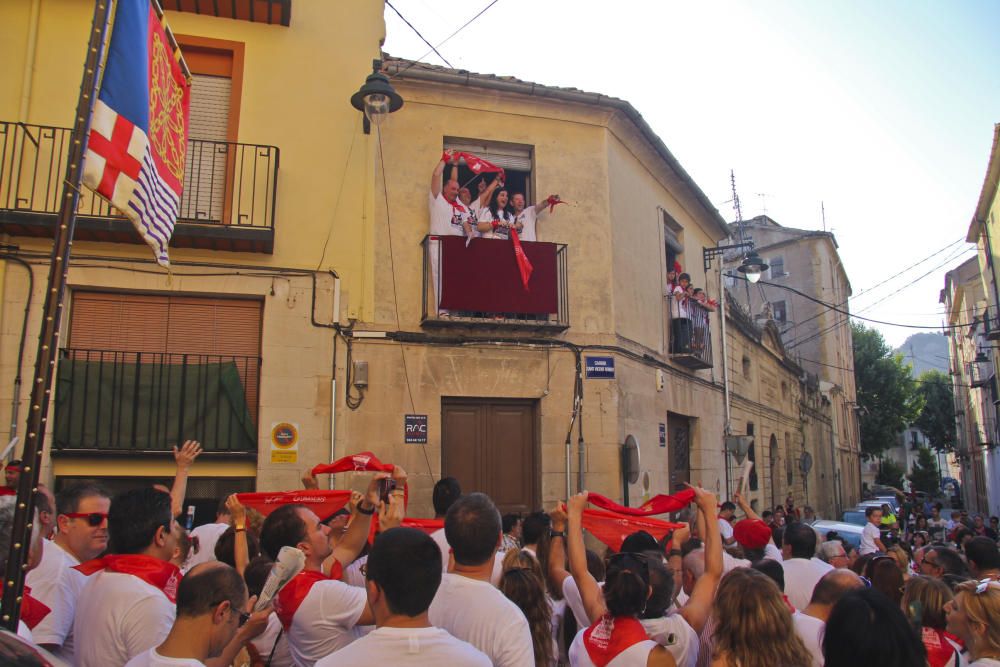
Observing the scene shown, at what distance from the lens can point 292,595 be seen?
3.26m

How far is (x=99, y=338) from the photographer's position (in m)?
9.16

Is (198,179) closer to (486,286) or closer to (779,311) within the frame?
(486,286)

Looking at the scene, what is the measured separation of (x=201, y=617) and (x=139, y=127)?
2844 millimetres

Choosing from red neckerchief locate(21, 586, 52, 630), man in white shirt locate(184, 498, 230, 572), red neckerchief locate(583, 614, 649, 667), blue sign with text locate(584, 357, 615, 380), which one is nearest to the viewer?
red neckerchief locate(583, 614, 649, 667)

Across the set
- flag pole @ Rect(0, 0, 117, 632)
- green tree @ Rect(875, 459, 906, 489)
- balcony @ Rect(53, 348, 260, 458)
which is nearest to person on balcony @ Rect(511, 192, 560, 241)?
balcony @ Rect(53, 348, 260, 458)

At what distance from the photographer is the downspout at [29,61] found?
29.9ft

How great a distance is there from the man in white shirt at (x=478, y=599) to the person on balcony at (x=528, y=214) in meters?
7.89

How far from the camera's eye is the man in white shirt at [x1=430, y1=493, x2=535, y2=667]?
293 cm

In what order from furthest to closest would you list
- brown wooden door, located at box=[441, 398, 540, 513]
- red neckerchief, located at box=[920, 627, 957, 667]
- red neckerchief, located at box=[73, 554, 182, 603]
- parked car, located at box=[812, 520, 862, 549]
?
parked car, located at box=[812, 520, 862, 549] < brown wooden door, located at box=[441, 398, 540, 513] < red neckerchief, located at box=[920, 627, 957, 667] < red neckerchief, located at box=[73, 554, 182, 603]

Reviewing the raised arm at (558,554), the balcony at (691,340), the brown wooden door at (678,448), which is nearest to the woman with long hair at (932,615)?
the raised arm at (558,554)

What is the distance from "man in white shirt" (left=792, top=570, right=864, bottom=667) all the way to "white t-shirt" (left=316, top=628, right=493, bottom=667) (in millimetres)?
1957

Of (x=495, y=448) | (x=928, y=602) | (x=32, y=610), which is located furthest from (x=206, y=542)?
Answer: (x=495, y=448)

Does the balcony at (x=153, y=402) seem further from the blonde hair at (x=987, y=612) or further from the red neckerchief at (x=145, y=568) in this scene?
the blonde hair at (x=987, y=612)

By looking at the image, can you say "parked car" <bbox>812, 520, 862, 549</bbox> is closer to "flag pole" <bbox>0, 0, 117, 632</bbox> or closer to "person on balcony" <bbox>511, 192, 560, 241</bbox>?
"person on balcony" <bbox>511, 192, 560, 241</bbox>
